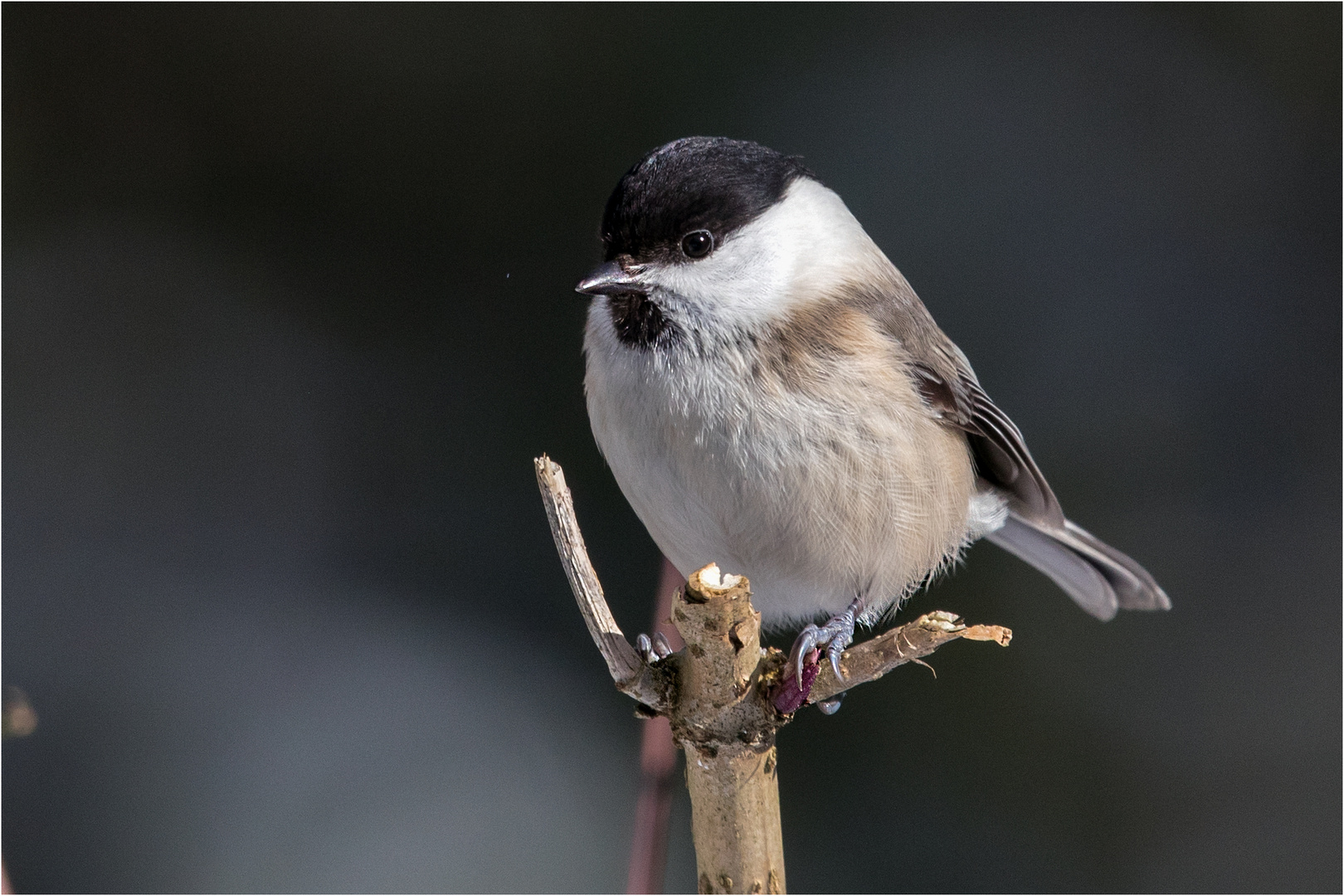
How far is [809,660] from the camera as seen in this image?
1.07 metres

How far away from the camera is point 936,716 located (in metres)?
2.01

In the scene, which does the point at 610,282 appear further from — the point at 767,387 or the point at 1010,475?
the point at 1010,475

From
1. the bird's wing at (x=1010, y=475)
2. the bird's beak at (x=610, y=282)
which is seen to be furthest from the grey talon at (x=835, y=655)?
the bird's beak at (x=610, y=282)

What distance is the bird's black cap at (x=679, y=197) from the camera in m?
1.28

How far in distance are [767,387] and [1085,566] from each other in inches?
31.1

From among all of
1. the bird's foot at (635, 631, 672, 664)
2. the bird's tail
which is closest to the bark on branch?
the bird's foot at (635, 631, 672, 664)

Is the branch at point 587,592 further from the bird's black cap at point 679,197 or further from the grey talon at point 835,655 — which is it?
the bird's black cap at point 679,197


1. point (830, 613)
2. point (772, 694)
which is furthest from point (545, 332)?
point (772, 694)

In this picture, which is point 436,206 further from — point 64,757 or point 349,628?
point 64,757

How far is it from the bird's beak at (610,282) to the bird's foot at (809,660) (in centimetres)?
45

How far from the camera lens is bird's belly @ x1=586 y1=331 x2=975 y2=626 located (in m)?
1.26

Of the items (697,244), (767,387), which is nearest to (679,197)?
(697,244)

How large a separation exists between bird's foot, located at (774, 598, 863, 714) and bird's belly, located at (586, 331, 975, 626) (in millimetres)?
92

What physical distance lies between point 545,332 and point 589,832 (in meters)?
0.91
